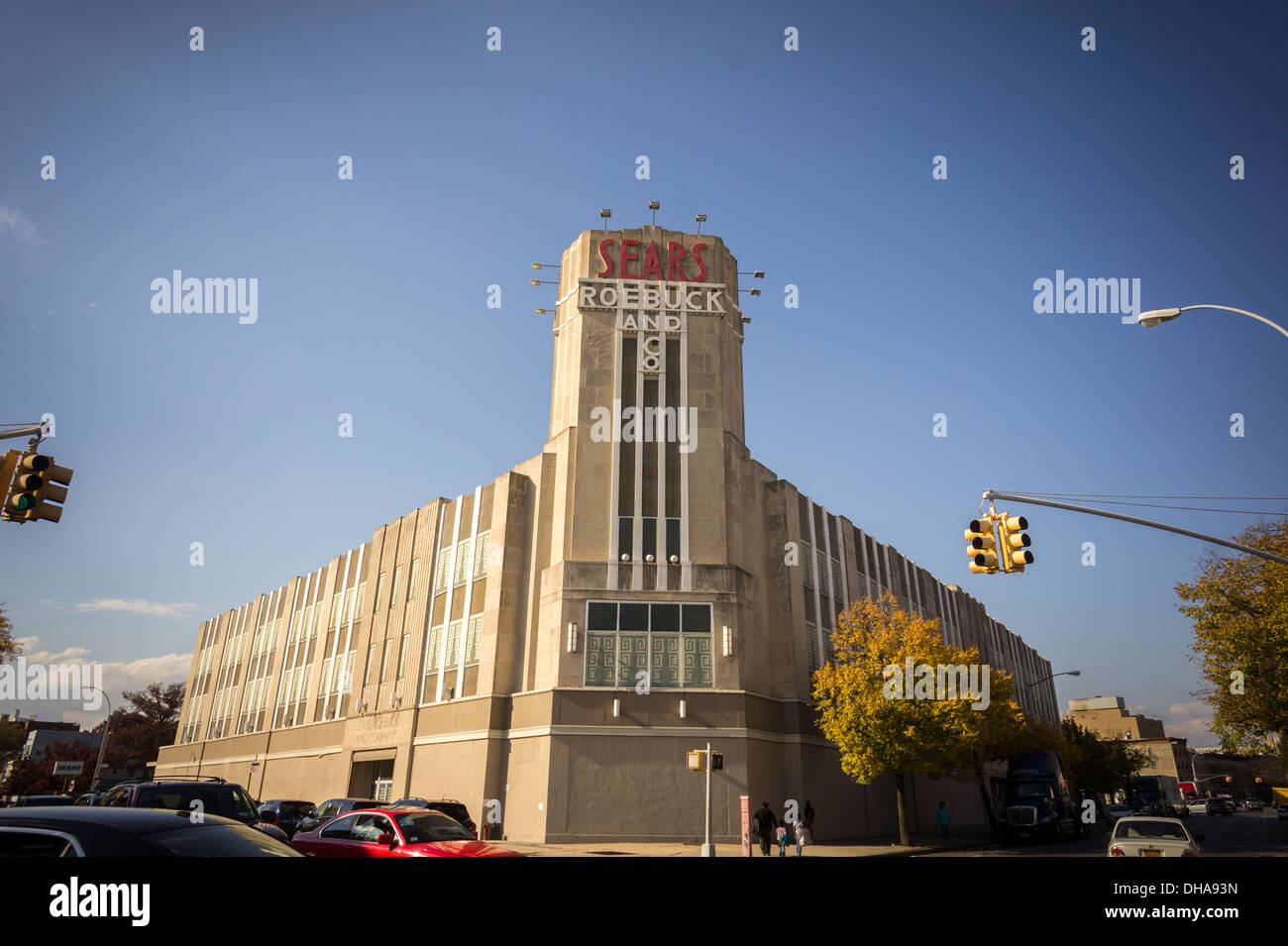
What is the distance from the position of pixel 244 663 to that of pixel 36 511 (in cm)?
5602

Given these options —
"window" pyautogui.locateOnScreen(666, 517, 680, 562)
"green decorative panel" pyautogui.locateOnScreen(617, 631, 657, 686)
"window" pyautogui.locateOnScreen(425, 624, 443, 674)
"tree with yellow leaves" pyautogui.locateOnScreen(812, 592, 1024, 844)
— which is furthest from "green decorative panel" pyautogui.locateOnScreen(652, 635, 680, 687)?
"window" pyautogui.locateOnScreen(425, 624, 443, 674)

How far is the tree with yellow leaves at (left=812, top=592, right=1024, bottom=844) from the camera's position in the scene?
3209 cm

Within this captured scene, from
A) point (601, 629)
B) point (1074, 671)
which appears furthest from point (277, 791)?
point (1074, 671)

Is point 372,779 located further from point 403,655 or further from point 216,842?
point 216,842

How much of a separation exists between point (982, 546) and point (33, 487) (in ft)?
63.6

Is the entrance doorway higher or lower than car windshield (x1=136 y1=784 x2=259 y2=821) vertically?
lower

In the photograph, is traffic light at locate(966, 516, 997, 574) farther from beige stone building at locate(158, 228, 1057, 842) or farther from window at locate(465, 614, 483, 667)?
window at locate(465, 614, 483, 667)

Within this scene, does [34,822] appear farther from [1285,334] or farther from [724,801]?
[724,801]

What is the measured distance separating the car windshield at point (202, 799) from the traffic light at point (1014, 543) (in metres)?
16.5

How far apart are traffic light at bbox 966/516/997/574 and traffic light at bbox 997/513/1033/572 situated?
0.21 m

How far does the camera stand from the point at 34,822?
4.58 metres

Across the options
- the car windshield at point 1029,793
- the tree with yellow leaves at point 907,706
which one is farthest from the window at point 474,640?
the car windshield at point 1029,793

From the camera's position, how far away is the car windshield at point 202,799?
A: 14.1m

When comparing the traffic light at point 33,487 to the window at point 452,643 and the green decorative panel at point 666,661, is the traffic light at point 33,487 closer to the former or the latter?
the green decorative panel at point 666,661
